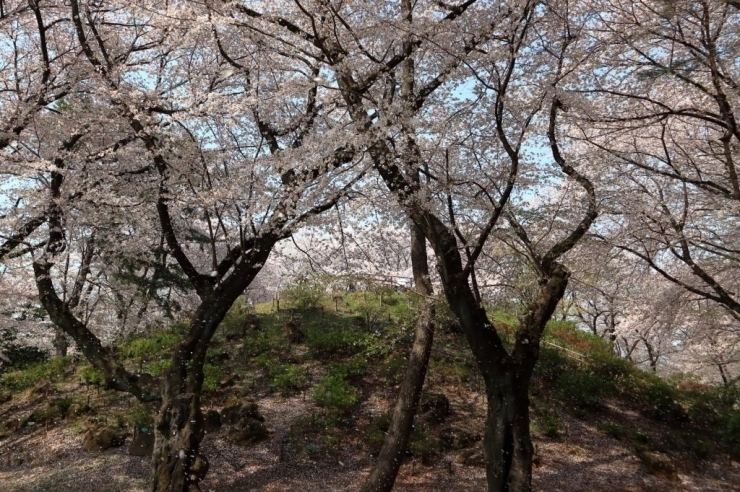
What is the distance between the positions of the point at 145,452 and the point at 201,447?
842 millimetres

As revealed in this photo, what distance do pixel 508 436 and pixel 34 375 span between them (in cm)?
1126

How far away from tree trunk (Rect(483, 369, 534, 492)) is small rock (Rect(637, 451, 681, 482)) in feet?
14.3

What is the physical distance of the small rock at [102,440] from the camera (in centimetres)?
720

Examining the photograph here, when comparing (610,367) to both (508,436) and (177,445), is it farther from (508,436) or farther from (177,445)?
(177,445)

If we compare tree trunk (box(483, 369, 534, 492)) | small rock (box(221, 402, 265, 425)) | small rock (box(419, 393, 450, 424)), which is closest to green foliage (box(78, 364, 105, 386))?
small rock (box(221, 402, 265, 425))

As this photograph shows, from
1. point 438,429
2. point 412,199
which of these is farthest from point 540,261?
point 438,429

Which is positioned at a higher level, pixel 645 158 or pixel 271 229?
pixel 645 158

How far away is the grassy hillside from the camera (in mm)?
7785

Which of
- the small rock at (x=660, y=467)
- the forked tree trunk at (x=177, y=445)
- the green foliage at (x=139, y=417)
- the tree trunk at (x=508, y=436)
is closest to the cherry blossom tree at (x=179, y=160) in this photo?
the forked tree trunk at (x=177, y=445)

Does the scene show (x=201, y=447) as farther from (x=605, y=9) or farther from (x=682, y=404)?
(x=682, y=404)

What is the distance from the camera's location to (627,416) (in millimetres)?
9000

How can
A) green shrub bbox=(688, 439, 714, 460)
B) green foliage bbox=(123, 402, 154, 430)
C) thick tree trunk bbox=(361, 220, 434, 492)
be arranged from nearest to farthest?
thick tree trunk bbox=(361, 220, 434, 492), green foliage bbox=(123, 402, 154, 430), green shrub bbox=(688, 439, 714, 460)

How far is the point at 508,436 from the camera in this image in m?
4.31

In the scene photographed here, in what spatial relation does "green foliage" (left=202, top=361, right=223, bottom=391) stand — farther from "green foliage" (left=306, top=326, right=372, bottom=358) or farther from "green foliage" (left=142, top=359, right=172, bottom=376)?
"green foliage" (left=306, top=326, right=372, bottom=358)
